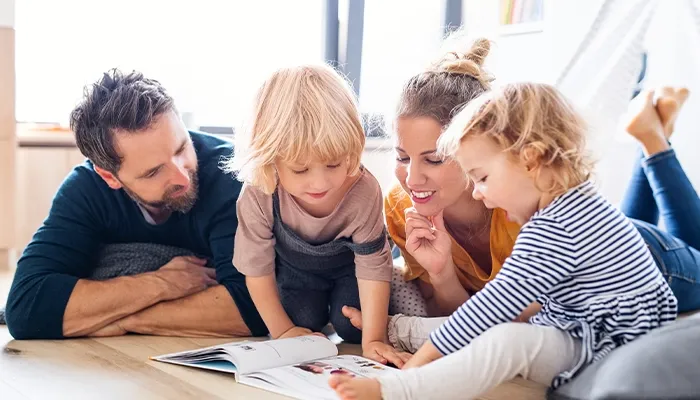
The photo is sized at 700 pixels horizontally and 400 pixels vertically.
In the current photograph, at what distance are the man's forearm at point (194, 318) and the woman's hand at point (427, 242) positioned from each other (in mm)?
463

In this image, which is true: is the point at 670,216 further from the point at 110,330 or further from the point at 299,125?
the point at 110,330

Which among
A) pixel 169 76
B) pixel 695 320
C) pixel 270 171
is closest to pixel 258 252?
pixel 270 171

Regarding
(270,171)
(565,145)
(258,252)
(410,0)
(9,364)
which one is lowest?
(9,364)

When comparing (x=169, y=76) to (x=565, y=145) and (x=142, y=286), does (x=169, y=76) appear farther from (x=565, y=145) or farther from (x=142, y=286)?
(x=565, y=145)

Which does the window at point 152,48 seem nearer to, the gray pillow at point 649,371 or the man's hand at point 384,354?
the man's hand at point 384,354

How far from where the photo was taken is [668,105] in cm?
209

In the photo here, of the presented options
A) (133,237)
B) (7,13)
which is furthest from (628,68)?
(7,13)

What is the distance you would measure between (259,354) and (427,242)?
0.43 m

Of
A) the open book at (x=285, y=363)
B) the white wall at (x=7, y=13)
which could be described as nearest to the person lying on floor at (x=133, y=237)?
the open book at (x=285, y=363)

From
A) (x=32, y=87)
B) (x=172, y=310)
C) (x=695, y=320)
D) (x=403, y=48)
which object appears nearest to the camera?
(x=695, y=320)

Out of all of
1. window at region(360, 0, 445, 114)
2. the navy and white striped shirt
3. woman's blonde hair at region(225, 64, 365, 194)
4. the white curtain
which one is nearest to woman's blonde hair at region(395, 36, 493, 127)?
woman's blonde hair at region(225, 64, 365, 194)

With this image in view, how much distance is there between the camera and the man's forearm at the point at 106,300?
1844 millimetres

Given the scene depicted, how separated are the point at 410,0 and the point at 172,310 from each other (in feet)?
8.61

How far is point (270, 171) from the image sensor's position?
65.2 inches
